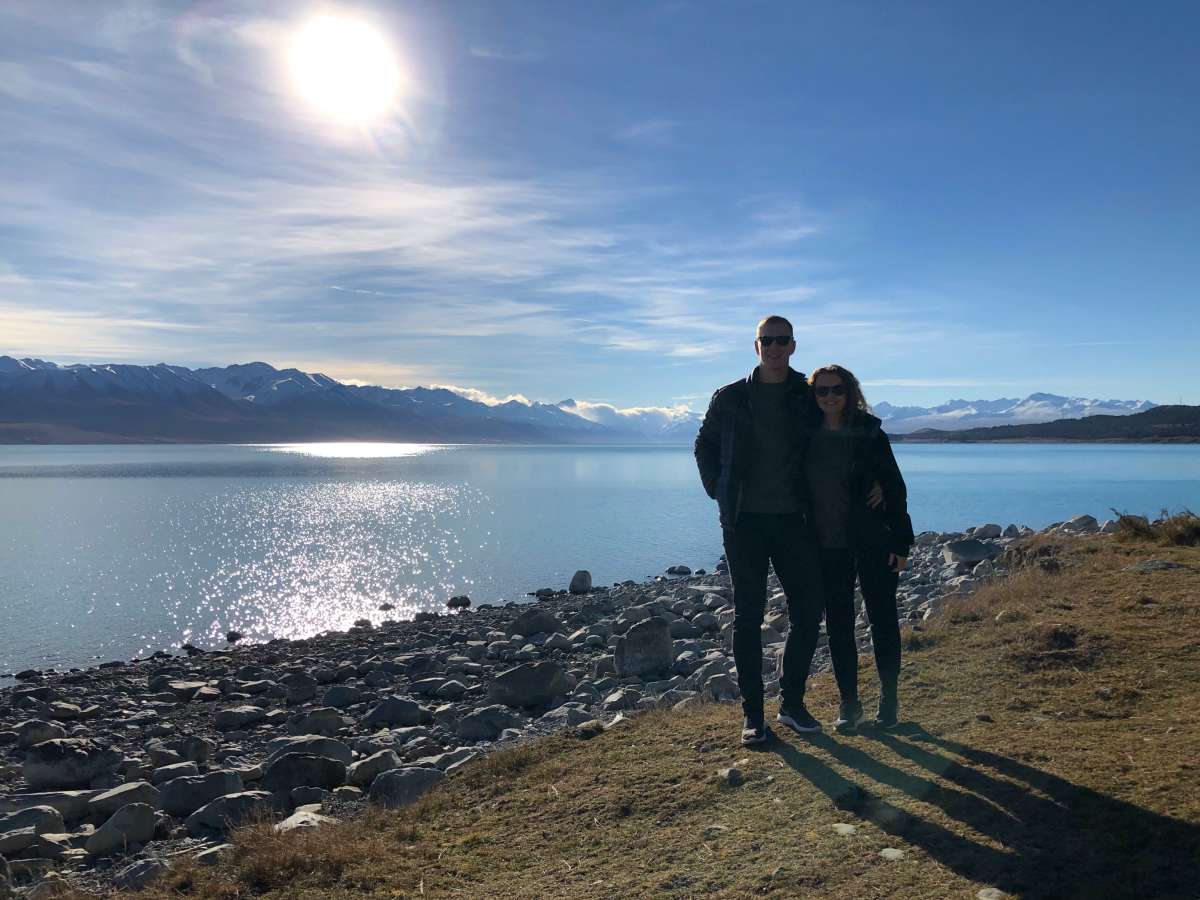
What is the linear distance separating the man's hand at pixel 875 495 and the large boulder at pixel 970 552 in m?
12.5

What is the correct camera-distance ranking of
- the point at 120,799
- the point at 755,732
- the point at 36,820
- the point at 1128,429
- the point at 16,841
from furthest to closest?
the point at 1128,429
the point at 120,799
the point at 36,820
the point at 16,841
the point at 755,732

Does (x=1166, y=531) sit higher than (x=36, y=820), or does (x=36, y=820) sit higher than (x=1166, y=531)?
(x=1166, y=531)

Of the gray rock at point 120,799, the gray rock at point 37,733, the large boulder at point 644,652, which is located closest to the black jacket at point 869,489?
the large boulder at point 644,652

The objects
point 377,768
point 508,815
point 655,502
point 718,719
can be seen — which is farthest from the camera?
point 655,502

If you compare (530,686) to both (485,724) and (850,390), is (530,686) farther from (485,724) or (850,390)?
(850,390)

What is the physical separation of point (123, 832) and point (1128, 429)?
160 m

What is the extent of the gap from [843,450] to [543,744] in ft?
11.6

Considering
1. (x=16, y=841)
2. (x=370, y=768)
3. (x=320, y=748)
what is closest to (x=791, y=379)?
(x=370, y=768)

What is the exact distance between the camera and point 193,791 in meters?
7.87

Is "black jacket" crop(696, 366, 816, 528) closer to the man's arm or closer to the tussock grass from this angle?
the man's arm

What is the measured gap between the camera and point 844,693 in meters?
5.99

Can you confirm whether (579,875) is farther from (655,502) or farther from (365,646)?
(655,502)

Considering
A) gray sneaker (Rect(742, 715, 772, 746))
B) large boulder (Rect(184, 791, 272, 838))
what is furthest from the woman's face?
large boulder (Rect(184, 791, 272, 838))

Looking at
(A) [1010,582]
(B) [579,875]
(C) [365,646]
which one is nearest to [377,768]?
(B) [579,875]
